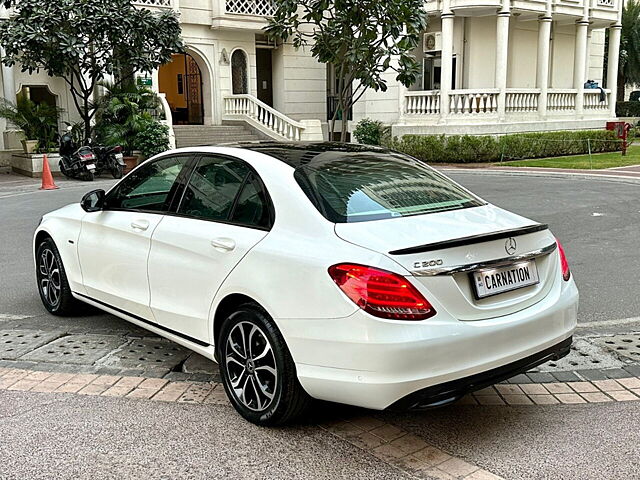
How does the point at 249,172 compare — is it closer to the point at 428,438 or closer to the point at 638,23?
the point at 428,438

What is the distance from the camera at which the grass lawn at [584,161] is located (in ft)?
63.5

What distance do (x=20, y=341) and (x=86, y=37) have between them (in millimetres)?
13782

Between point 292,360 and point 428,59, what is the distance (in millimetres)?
22695

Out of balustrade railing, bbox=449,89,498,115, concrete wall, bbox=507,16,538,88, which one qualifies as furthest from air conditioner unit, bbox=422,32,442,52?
concrete wall, bbox=507,16,538,88

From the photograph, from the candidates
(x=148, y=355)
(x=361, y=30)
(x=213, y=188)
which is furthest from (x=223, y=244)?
(x=361, y=30)

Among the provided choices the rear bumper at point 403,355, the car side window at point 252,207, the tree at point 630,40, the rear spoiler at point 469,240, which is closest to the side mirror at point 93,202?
the car side window at point 252,207

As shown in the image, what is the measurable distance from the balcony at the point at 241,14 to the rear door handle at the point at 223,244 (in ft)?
67.7

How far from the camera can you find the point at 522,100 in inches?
906

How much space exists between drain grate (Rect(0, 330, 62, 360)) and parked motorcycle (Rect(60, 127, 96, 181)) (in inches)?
479

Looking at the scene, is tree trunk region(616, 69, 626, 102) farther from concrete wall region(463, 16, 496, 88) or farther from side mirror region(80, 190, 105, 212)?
side mirror region(80, 190, 105, 212)

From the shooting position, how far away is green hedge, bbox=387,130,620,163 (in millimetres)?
21094

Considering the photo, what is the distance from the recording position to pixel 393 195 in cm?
407

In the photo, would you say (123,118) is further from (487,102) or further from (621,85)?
(621,85)

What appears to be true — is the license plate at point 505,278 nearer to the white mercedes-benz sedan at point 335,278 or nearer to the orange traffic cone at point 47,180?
the white mercedes-benz sedan at point 335,278
